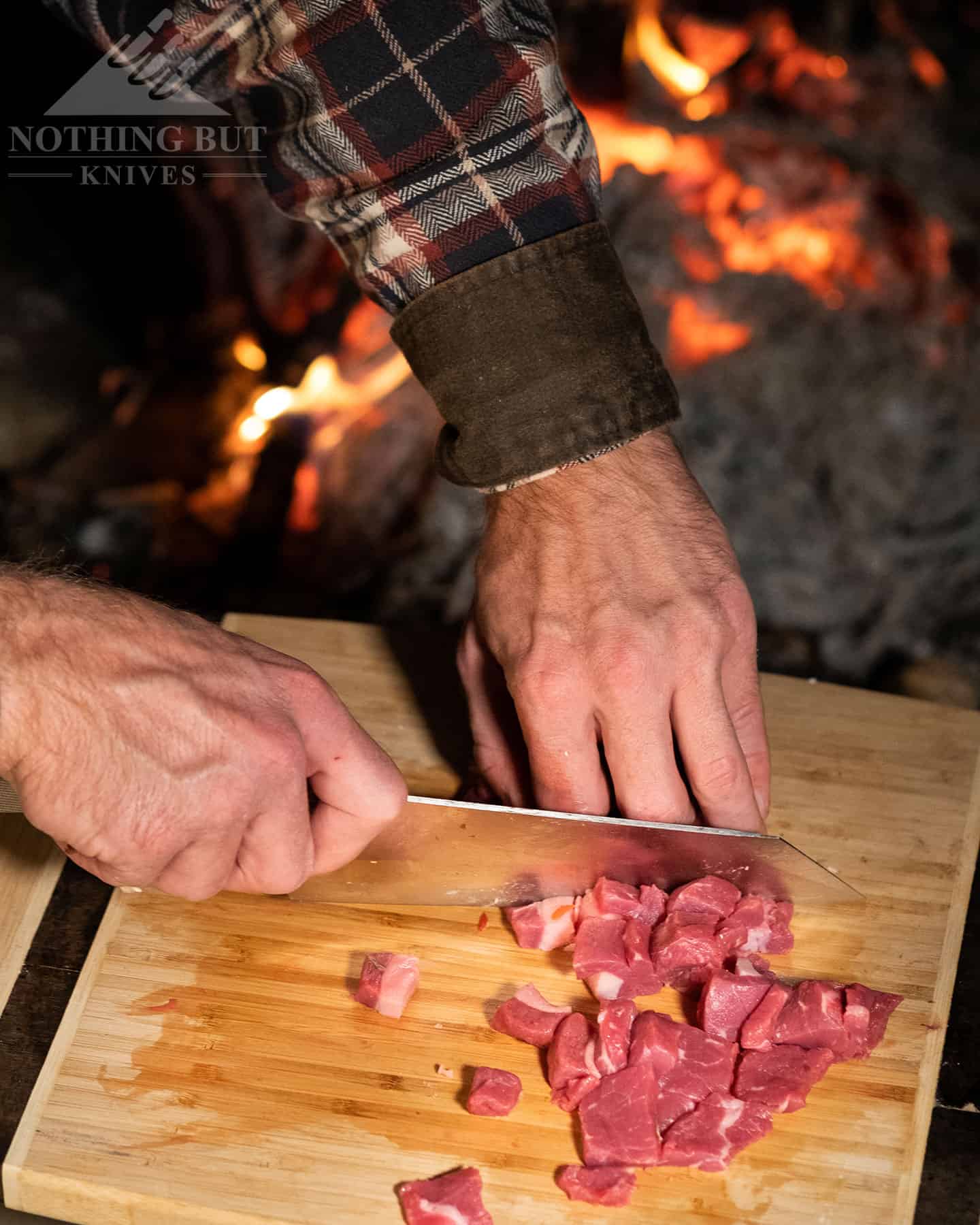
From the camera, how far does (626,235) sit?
4.23 meters

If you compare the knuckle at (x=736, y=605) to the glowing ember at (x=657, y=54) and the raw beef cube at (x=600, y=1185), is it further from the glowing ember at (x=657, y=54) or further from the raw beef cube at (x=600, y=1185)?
the glowing ember at (x=657, y=54)

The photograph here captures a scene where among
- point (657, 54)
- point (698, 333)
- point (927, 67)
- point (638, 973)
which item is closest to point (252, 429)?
point (698, 333)

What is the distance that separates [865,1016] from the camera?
214 centimetres

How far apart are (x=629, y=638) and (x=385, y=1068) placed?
823 mm

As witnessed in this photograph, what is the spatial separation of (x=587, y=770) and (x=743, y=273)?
8.06 feet

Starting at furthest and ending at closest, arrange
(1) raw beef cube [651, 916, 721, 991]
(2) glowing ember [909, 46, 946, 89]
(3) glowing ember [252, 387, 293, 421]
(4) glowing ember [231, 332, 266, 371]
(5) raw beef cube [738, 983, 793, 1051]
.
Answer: (4) glowing ember [231, 332, 266, 371]
(3) glowing ember [252, 387, 293, 421]
(2) glowing ember [909, 46, 946, 89]
(1) raw beef cube [651, 916, 721, 991]
(5) raw beef cube [738, 983, 793, 1051]

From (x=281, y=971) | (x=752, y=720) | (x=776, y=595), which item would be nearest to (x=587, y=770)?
(x=752, y=720)

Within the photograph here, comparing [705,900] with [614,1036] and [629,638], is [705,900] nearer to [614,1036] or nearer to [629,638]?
[614,1036]

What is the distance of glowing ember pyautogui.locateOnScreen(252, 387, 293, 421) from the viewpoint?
14.6 feet

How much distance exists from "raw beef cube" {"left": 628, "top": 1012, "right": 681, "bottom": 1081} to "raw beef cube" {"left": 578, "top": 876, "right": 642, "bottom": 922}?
21 centimetres

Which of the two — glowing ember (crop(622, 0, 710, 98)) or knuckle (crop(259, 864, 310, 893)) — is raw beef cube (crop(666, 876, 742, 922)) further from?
glowing ember (crop(622, 0, 710, 98))

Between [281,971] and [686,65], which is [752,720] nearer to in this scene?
[281,971]

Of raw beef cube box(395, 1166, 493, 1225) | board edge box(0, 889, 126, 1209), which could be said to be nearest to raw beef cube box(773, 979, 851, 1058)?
raw beef cube box(395, 1166, 493, 1225)

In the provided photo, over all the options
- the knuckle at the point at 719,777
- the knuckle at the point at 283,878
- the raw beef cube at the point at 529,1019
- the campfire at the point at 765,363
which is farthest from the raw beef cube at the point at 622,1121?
the campfire at the point at 765,363
